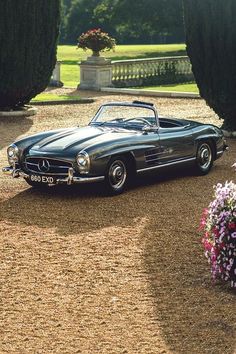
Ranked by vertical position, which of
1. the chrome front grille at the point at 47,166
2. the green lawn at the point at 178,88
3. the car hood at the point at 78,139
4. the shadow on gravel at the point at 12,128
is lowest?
the green lawn at the point at 178,88

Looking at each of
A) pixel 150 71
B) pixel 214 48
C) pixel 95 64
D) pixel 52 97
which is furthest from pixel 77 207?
pixel 150 71

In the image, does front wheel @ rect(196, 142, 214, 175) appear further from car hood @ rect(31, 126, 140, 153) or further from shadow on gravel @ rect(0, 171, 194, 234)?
car hood @ rect(31, 126, 140, 153)

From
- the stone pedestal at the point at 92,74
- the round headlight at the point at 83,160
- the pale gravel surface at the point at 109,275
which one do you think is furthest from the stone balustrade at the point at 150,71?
the round headlight at the point at 83,160

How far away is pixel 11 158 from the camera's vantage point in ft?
36.3

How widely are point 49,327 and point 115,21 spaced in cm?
5708

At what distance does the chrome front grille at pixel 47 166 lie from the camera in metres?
10.5

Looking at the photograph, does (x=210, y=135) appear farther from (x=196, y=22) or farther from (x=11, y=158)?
(x=196, y=22)

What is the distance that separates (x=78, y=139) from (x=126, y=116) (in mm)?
1375

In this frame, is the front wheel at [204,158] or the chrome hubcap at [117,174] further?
the front wheel at [204,158]

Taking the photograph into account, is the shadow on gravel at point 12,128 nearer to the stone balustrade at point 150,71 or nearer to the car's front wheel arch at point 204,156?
the car's front wheel arch at point 204,156

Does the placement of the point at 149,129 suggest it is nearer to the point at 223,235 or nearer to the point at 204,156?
the point at 204,156

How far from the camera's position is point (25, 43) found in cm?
1944

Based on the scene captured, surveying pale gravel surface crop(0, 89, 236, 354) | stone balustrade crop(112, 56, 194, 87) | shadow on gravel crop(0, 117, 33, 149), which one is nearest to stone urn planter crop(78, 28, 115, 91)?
stone balustrade crop(112, 56, 194, 87)

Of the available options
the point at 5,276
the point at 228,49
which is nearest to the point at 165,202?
the point at 5,276
